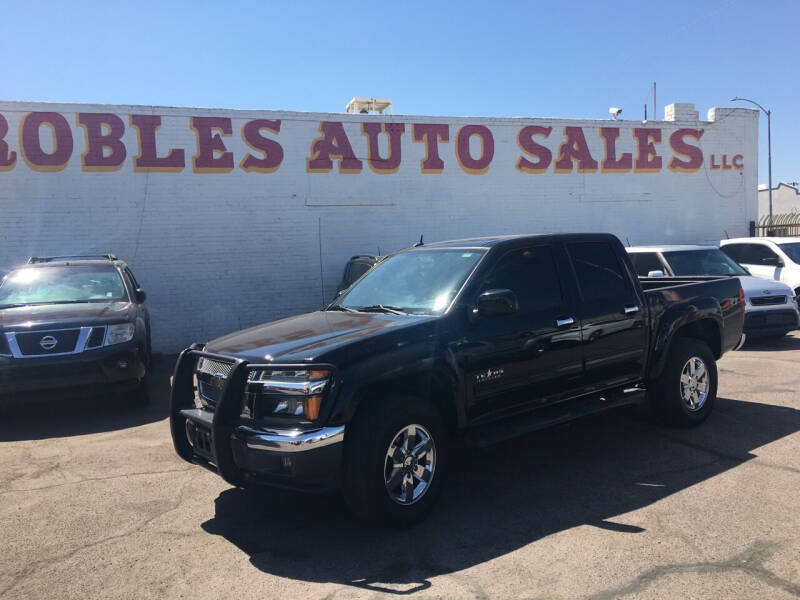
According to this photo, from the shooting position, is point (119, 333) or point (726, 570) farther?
point (119, 333)

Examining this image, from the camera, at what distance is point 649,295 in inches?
242

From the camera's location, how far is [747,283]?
11.1 m

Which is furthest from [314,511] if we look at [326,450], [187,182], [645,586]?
[187,182]

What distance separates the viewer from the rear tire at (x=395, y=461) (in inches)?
160

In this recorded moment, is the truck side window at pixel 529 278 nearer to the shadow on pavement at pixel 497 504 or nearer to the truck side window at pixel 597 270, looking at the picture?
the truck side window at pixel 597 270

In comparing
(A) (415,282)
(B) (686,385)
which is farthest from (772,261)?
(A) (415,282)

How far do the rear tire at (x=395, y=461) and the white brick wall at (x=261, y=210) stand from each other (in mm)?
10047

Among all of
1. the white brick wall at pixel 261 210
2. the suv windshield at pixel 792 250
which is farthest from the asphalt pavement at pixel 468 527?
the white brick wall at pixel 261 210

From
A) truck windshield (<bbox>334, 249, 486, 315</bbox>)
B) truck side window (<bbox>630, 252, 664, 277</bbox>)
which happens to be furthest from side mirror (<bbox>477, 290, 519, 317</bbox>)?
truck side window (<bbox>630, 252, 664, 277</bbox>)

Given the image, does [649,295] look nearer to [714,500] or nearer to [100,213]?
[714,500]

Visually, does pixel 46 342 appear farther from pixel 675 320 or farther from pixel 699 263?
pixel 699 263

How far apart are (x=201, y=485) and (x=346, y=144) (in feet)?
34.4

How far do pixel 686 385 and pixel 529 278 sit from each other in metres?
2.12

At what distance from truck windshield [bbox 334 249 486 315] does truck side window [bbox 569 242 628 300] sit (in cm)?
103
